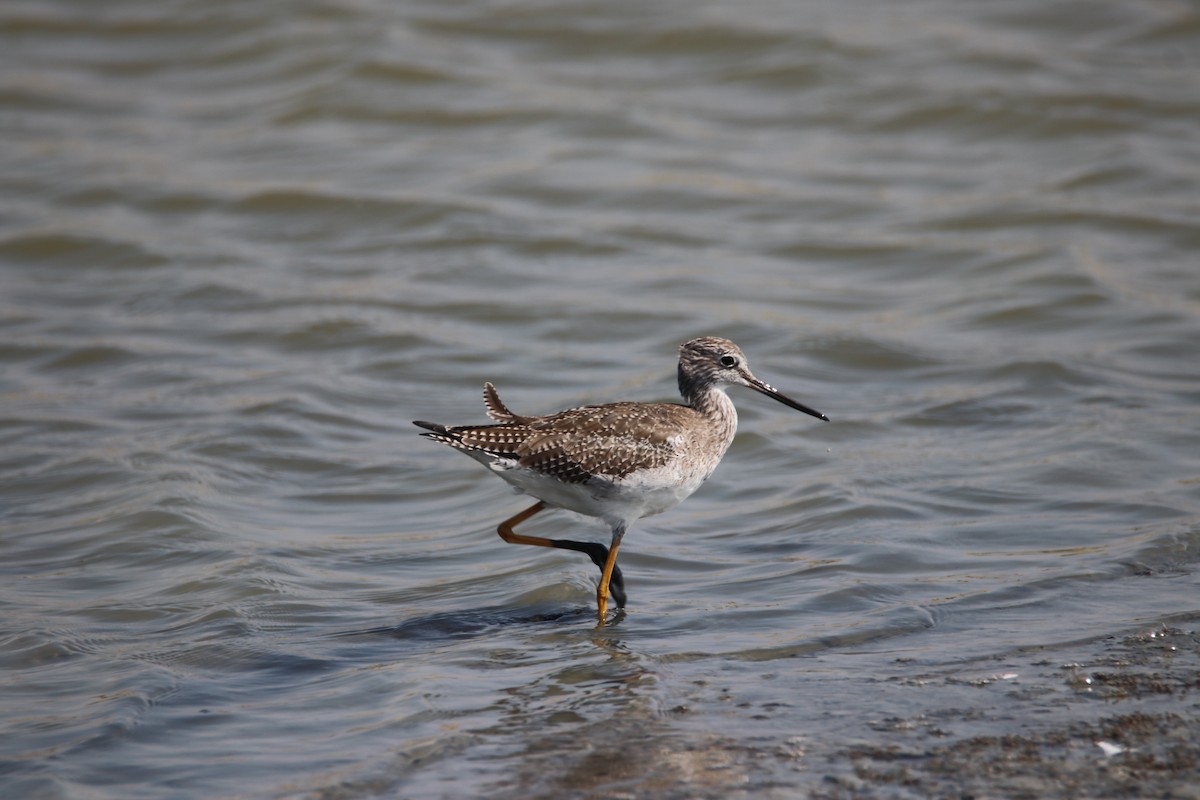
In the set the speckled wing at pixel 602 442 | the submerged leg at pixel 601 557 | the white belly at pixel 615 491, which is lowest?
the submerged leg at pixel 601 557

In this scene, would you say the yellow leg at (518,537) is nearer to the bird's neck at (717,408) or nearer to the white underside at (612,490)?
the white underside at (612,490)

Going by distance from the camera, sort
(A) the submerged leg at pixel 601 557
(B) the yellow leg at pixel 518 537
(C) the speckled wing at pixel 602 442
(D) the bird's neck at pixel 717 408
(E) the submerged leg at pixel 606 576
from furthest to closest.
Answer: (B) the yellow leg at pixel 518 537 → (D) the bird's neck at pixel 717 408 → (A) the submerged leg at pixel 601 557 → (E) the submerged leg at pixel 606 576 → (C) the speckled wing at pixel 602 442

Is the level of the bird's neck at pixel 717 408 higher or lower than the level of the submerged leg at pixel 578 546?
higher

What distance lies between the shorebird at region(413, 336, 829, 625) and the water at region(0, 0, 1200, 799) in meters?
0.62

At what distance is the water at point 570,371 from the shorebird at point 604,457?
623 mm

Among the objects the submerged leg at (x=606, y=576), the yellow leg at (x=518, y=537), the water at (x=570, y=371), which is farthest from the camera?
the yellow leg at (x=518, y=537)

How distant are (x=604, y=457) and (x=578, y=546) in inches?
37.7

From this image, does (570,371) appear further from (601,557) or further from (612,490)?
(612,490)

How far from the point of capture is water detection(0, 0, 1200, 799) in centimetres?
642

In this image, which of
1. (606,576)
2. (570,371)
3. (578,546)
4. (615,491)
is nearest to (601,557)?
(578,546)

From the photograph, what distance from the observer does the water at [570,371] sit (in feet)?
21.1

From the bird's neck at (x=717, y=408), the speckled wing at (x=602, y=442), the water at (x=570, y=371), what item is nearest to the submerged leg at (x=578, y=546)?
the water at (x=570, y=371)

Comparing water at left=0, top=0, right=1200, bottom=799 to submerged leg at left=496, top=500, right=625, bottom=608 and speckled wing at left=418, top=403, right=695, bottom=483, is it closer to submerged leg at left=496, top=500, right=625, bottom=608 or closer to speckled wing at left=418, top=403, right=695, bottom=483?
submerged leg at left=496, top=500, right=625, bottom=608

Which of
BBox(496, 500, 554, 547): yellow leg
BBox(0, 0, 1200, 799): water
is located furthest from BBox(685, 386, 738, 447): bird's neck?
BBox(496, 500, 554, 547): yellow leg
